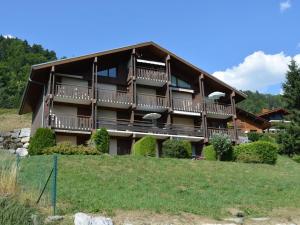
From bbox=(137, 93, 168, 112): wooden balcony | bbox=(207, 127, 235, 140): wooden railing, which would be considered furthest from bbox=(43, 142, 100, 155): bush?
bbox=(207, 127, 235, 140): wooden railing

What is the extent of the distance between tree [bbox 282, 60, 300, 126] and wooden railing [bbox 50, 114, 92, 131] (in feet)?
65.2

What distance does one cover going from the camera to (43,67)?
29.2m

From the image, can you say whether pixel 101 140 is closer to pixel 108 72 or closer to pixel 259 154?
pixel 108 72

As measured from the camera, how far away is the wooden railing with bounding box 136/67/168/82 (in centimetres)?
3319

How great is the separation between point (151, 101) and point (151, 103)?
0.16m

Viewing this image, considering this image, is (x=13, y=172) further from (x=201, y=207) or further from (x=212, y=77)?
(x=212, y=77)

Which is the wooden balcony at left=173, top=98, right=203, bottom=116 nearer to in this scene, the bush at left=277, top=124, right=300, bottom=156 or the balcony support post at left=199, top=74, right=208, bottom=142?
the balcony support post at left=199, top=74, right=208, bottom=142

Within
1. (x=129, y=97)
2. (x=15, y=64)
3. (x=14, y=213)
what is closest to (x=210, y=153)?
(x=129, y=97)

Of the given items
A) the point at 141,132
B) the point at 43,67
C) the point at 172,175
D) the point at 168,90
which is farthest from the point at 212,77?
the point at 172,175

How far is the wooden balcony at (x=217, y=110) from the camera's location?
3478 cm

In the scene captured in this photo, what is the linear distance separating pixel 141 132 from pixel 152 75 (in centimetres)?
509

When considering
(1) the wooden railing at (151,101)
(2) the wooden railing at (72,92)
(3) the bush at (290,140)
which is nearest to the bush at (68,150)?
(2) the wooden railing at (72,92)

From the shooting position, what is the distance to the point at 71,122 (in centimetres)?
2922

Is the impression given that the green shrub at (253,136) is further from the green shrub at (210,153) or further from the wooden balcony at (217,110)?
the green shrub at (210,153)
